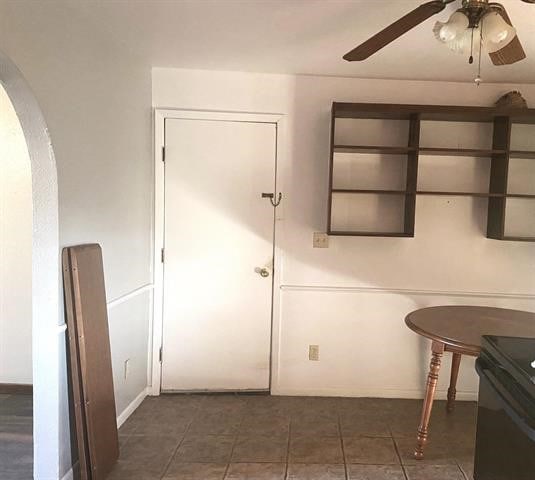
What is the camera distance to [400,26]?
1.57m

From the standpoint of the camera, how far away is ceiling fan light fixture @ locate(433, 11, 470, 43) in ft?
4.79

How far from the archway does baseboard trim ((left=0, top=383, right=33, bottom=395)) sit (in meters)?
1.20

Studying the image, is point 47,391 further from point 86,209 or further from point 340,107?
point 340,107

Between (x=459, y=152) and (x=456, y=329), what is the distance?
1.21 metres

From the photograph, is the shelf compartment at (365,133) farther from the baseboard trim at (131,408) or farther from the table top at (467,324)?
the baseboard trim at (131,408)

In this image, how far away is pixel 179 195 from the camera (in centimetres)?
296

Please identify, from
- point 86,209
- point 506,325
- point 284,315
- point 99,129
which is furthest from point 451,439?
point 99,129

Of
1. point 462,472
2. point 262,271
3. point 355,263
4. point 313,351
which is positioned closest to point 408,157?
point 355,263

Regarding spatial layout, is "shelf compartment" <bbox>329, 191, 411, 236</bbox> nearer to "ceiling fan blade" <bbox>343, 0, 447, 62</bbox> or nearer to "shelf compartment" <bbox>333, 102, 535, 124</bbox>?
"shelf compartment" <bbox>333, 102, 535, 124</bbox>

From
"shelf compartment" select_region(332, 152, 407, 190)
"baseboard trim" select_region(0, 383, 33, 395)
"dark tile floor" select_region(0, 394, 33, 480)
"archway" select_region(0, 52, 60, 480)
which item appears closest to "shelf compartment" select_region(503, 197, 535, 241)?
"shelf compartment" select_region(332, 152, 407, 190)

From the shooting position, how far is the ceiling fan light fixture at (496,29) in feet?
4.72

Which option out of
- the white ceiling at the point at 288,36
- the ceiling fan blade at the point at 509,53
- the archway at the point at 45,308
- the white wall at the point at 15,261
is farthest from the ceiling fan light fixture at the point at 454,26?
the white wall at the point at 15,261

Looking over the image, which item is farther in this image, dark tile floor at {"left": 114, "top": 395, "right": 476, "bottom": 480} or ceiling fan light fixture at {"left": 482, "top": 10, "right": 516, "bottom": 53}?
dark tile floor at {"left": 114, "top": 395, "right": 476, "bottom": 480}

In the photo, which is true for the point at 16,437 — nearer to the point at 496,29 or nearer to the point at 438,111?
the point at 496,29
